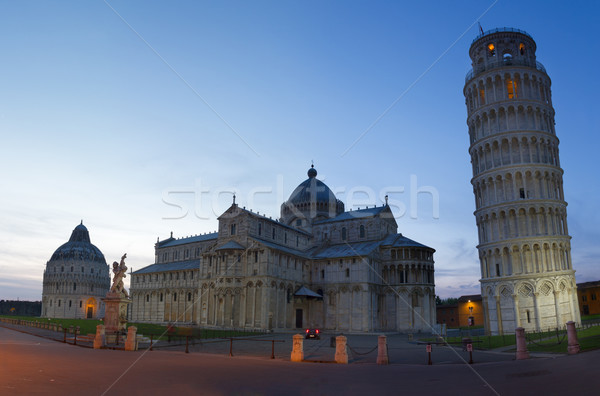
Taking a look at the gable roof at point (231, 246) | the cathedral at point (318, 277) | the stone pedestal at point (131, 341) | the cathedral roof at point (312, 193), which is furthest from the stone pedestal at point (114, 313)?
the cathedral roof at point (312, 193)

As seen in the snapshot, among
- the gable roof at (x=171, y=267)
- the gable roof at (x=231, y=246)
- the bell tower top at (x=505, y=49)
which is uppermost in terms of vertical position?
the bell tower top at (x=505, y=49)

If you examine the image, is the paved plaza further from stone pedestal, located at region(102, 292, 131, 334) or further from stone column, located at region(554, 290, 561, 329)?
stone column, located at region(554, 290, 561, 329)

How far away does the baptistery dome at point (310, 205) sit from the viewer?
3009 inches

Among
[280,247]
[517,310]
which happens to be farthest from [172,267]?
[517,310]

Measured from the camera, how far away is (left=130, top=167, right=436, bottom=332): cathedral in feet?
189

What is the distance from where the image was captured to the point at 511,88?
5334 centimetres

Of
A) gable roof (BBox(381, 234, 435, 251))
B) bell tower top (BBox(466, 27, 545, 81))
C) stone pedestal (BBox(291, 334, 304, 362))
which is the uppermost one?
bell tower top (BBox(466, 27, 545, 81))

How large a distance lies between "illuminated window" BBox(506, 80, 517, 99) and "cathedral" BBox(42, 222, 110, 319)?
12729 cm

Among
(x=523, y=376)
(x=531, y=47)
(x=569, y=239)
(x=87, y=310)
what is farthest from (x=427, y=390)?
(x=87, y=310)

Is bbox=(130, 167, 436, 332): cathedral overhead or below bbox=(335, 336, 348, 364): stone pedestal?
overhead

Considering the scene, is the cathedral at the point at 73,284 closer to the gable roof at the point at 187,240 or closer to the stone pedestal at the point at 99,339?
the gable roof at the point at 187,240

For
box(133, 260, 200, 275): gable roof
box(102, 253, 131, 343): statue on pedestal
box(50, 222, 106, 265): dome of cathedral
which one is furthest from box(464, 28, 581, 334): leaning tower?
box(50, 222, 106, 265): dome of cathedral

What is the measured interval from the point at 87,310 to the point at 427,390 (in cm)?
14382

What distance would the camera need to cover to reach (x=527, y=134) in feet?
167
